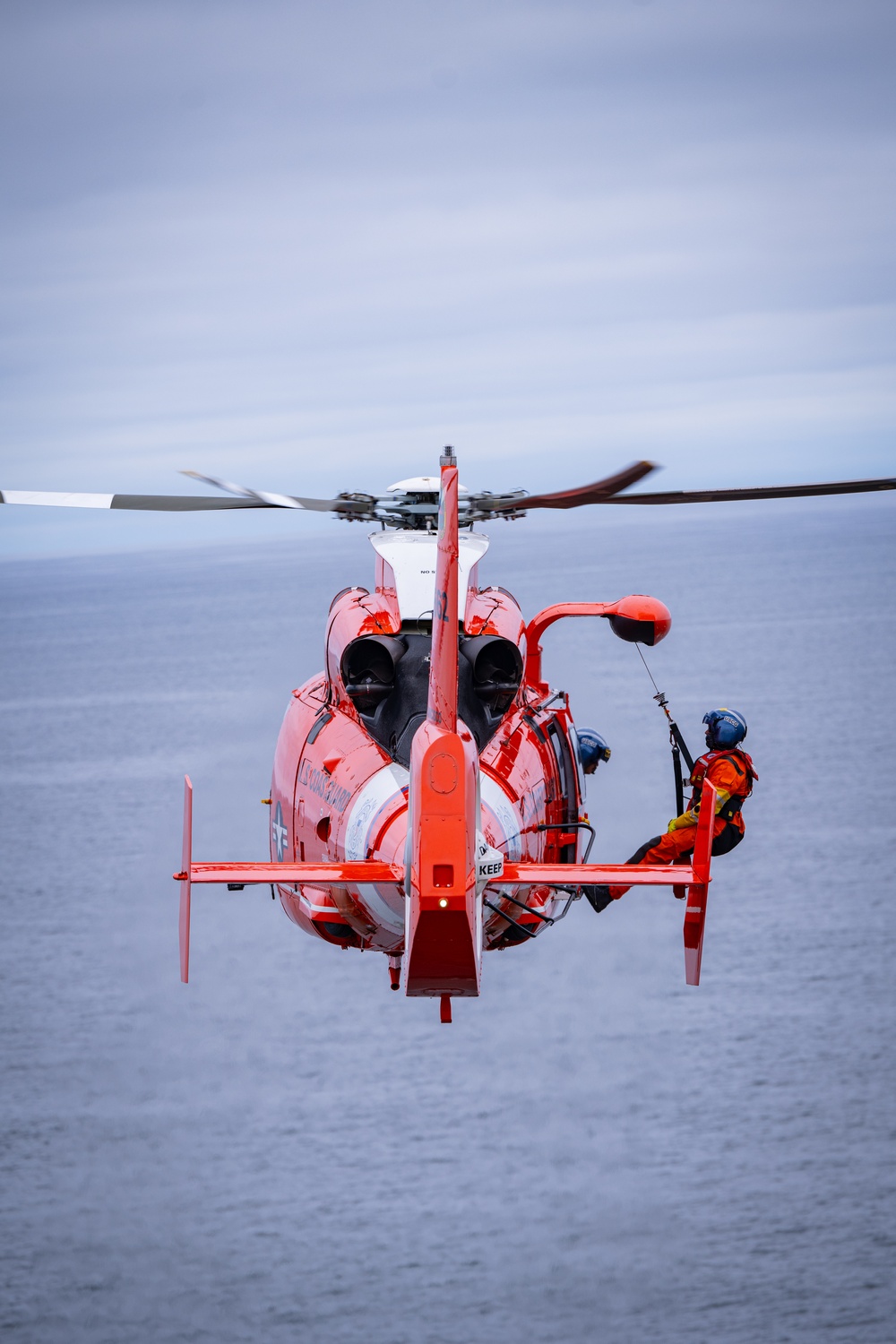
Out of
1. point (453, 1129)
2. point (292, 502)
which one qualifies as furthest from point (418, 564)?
point (453, 1129)

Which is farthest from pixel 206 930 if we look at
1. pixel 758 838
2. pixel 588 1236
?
pixel 758 838

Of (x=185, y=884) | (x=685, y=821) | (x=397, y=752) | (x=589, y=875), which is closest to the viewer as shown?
(x=589, y=875)

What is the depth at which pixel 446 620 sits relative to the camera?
14.9 metres

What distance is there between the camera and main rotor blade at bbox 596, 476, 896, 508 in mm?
17234

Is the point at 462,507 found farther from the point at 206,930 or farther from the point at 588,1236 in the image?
the point at 206,930

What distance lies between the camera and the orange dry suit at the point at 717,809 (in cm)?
1975

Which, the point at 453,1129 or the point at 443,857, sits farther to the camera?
the point at 453,1129

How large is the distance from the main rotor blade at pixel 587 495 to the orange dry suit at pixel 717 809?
4246mm

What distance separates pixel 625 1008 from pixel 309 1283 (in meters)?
28.2

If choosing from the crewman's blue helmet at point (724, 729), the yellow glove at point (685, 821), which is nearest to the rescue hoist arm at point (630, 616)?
the crewman's blue helmet at point (724, 729)

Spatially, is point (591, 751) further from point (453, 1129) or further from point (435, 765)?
point (453, 1129)

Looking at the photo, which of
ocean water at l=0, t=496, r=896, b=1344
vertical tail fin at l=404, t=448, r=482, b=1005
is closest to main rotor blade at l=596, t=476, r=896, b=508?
vertical tail fin at l=404, t=448, r=482, b=1005

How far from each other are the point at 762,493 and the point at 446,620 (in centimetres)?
498

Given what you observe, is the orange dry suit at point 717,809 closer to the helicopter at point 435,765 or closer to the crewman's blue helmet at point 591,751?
the helicopter at point 435,765
